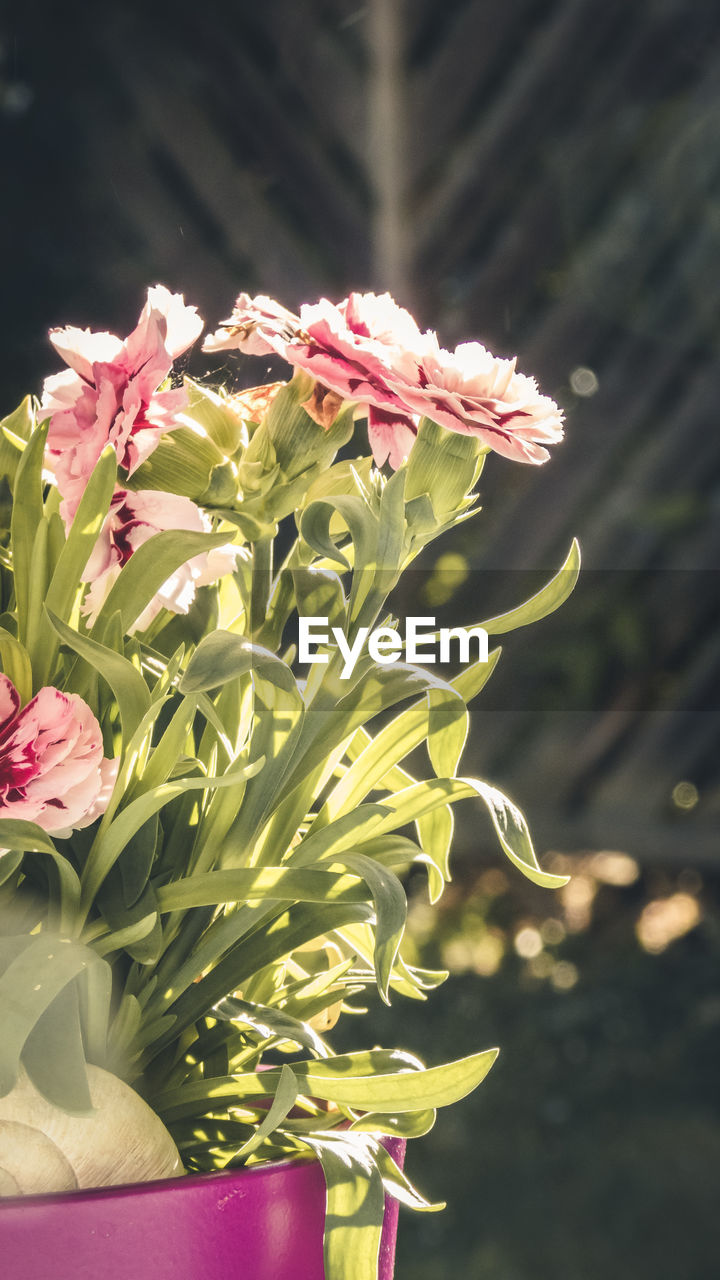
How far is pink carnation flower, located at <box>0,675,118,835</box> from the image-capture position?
0.72ft

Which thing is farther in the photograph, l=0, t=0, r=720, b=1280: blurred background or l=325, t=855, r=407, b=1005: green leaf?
l=0, t=0, r=720, b=1280: blurred background

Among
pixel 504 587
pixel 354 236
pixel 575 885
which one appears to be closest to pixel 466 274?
pixel 354 236

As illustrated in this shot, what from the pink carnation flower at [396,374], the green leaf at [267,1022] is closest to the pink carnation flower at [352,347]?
the pink carnation flower at [396,374]

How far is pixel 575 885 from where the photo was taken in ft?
3.71

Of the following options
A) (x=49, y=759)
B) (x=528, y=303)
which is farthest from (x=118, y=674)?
(x=528, y=303)

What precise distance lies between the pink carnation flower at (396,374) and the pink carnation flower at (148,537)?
4 cm

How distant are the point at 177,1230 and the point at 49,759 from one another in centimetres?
9

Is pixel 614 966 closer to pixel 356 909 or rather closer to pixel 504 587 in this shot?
pixel 504 587

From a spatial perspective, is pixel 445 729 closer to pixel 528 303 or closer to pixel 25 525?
pixel 25 525

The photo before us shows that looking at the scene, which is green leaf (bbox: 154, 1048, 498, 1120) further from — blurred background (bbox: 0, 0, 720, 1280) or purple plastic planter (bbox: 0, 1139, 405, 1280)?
blurred background (bbox: 0, 0, 720, 1280)

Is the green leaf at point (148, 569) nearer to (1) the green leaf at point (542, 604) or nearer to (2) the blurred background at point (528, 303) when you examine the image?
(1) the green leaf at point (542, 604)

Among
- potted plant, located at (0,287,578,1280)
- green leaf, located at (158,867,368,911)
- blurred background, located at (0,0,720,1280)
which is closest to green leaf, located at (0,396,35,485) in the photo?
potted plant, located at (0,287,578,1280)

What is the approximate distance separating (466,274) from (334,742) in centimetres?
105

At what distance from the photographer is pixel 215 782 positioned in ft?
0.71
